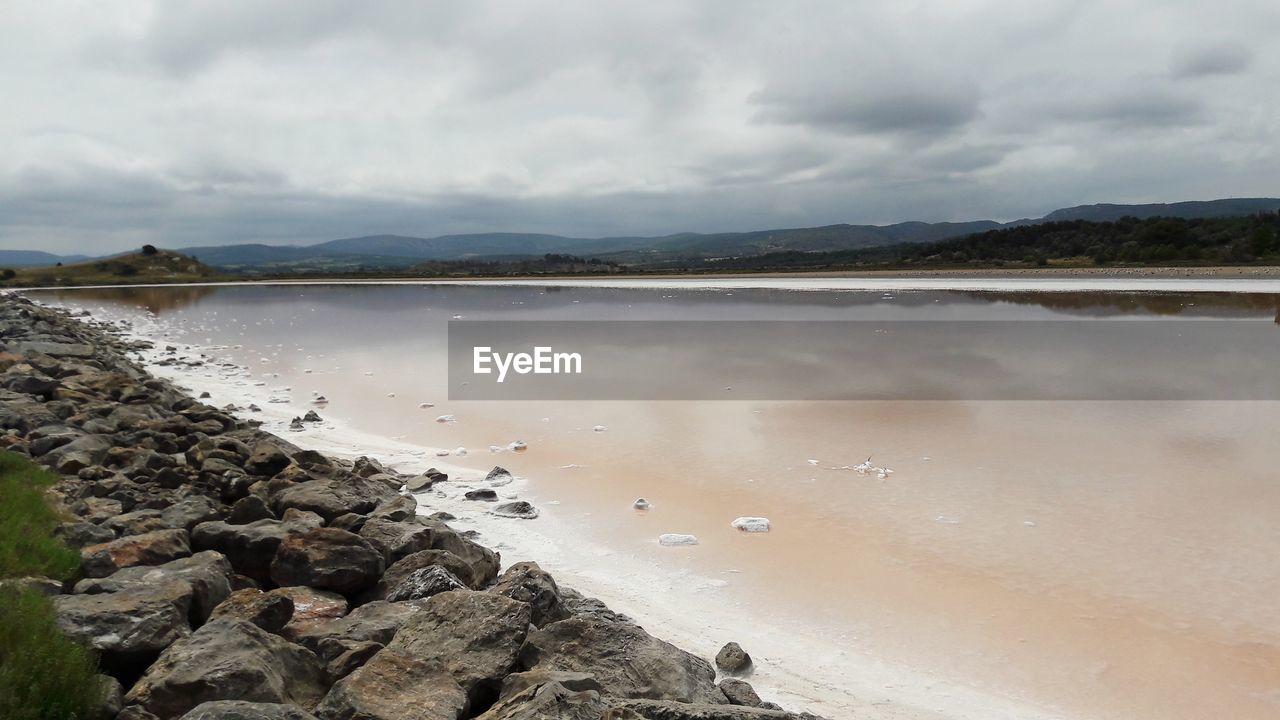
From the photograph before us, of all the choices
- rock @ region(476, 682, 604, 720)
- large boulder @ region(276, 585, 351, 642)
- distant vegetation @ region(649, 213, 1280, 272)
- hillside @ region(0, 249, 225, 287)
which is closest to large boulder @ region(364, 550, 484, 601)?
large boulder @ region(276, 585, 351, 642)

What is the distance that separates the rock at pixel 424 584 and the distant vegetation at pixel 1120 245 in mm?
78626

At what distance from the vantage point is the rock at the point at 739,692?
4395mm

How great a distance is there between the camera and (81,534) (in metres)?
5.74

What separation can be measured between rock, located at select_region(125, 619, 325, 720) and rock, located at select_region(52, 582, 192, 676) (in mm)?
235

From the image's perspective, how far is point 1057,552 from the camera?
7.07 meters

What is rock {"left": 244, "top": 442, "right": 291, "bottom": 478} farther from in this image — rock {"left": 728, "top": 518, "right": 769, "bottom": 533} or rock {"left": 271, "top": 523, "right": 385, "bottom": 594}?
rock {"left": 728, "top": 518, "right": 769, "bottom": 533}

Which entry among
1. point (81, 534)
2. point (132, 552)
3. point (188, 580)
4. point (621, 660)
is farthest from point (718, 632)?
point (81, 534)

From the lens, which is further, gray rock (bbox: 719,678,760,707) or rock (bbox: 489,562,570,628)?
rock (bbox: 489,562,570,628)

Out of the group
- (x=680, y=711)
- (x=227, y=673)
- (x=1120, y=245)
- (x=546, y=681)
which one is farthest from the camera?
(x=1120, y=245)

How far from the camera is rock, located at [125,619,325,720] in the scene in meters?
3.75

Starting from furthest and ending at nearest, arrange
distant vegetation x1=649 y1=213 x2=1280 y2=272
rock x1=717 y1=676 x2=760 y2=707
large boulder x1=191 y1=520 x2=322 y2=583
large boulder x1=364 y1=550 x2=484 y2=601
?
distant vegetation x1=649 y1=213 x2=1280 y2=272 < large boulder x1=191 y1=520 x2=322 y2=583 < large boulder x1=364 y1=550 x2=484 y2=601 < rock x1=717 y1=676 x2=760 y2=707

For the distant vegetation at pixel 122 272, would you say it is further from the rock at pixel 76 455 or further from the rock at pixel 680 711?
the rock at pixel 680 711

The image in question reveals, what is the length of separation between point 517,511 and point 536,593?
10.3 ft

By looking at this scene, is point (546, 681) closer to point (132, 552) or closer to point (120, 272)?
point (132, 552)
